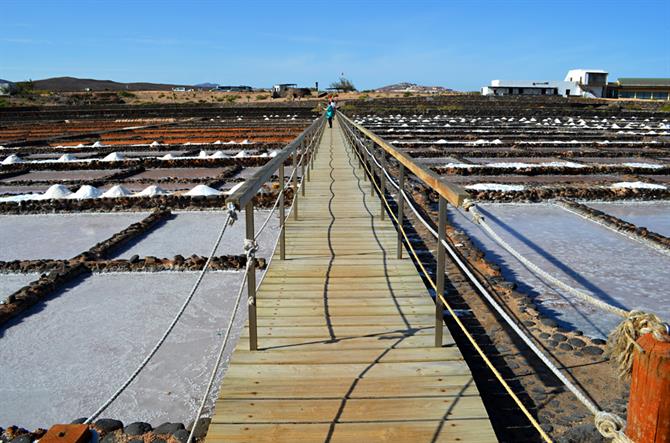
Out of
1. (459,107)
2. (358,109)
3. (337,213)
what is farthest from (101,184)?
(459,107)

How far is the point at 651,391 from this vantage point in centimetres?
133

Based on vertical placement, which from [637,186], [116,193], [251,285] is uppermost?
[251,285]

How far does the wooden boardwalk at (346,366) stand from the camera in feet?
8.59

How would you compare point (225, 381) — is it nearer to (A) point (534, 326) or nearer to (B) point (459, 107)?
(A) point (534, 326)

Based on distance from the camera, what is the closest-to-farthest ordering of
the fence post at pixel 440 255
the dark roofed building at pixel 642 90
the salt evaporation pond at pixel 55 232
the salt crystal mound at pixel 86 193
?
the fence post at pixel 440 255
the salt evaporation pond at pixel 55 232
the salt crystal mound at pixel 86 193
the dark roofed building at pixel 642 90

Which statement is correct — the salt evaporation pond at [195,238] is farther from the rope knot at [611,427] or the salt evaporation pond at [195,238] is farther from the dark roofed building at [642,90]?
the dark roofed building at [642,90]

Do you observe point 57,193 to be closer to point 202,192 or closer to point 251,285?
point 202,192

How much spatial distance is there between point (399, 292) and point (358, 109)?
4554 cm

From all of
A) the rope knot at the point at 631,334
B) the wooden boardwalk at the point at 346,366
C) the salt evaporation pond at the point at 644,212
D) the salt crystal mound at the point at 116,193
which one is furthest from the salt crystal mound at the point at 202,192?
the rope knot at the point at 631,334

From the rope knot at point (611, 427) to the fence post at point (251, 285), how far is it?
2.02 m

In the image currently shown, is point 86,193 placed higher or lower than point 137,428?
higher

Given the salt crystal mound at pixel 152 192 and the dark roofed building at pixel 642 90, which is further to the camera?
the dark roofed building at pixel 642 90

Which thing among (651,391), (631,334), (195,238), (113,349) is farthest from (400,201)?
(195,238)

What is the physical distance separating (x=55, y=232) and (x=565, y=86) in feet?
265
